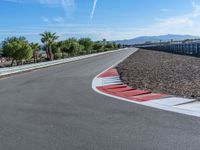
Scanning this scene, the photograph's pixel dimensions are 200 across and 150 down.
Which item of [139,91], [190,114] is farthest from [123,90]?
[190,114]

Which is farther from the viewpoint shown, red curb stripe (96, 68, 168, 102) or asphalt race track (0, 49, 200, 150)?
red curb stripe (96, 68, 168, 102)

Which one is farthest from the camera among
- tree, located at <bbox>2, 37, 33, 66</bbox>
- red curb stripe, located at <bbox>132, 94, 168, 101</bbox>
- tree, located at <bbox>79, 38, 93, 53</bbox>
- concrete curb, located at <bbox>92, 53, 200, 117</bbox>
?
tree, located at <bbox>79, 38, 93, 53</bbox>

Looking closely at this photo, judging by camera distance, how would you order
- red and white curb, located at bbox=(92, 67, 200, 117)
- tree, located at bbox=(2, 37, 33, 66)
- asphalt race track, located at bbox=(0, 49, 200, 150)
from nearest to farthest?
asphalt race track, located at bbox=(0, 49, 200, 150), red and white curb, located at bbox=(92, 67, 200, 117), tree, located at bbox=(2, 37, 33, 66)

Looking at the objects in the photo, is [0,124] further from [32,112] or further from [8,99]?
[8,99]

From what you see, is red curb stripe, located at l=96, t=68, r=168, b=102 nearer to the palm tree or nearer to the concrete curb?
the concrete curb

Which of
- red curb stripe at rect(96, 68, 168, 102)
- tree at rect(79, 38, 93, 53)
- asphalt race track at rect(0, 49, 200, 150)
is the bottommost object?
asphalt race track at rect(0, 49, 200, 150)

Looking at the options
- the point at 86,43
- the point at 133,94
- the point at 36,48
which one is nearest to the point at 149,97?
the point at 133,94

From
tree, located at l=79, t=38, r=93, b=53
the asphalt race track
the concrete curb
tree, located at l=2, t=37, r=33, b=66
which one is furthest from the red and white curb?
tree, located at l=79, t=38, r=93, b=53

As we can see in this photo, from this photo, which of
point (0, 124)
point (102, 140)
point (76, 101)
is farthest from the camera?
point (76, 101)

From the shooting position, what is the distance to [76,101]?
32.9ft

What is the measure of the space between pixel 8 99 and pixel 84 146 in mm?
6719

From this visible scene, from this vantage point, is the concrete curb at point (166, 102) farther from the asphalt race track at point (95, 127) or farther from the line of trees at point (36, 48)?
the line of trees at point (36, 48)

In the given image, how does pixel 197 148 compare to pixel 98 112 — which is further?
pixel 98 112

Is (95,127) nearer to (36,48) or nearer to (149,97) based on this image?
(149,97)
